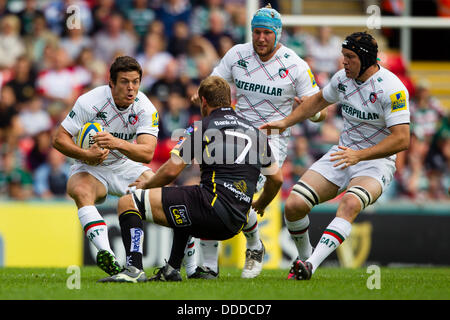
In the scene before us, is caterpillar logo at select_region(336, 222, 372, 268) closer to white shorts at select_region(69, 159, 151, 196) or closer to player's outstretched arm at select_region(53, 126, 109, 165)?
white shorts at select_region(69, 159, 151, 196)

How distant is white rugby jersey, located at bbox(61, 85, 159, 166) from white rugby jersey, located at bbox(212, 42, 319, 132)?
1333 mm

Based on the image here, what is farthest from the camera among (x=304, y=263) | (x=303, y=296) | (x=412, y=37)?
(x=412, y=37)

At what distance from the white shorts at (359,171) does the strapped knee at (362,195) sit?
0.97 feet

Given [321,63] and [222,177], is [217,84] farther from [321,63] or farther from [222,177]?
[321,63]

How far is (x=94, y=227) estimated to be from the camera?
787 centimetres

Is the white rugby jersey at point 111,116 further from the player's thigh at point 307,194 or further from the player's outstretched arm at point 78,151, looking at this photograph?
the player's thigh at point 307,194

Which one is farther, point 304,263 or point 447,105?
point 447,105

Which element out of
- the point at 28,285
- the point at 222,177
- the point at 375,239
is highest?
the point at 222,177

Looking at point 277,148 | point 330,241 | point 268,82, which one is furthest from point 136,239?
point 268,82

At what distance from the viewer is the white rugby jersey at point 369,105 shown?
795 cm

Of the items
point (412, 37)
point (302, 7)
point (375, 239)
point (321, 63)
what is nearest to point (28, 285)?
point (375, 239)

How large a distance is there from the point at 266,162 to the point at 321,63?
7.81 metres

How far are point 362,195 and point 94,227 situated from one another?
2797 millimetres

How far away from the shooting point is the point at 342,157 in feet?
25.4
